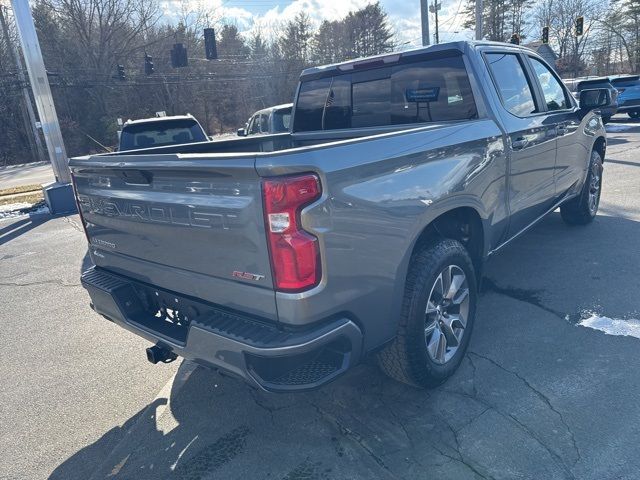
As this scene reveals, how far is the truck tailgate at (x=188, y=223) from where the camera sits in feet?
6.98

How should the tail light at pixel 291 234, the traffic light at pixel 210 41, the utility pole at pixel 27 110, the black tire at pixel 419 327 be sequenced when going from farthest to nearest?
the utility pole at pixel 27 110
the traffic light at pixel 210 41
the black tire at pixel 419 327
the tail light at pixel 291 234

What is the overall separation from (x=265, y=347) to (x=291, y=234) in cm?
50

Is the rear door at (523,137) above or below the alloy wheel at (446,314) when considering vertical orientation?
above

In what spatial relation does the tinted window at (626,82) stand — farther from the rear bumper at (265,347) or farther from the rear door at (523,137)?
the rear bumper at (265,347)

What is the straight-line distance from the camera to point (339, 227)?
2.17 m

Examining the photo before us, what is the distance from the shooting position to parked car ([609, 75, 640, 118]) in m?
18.3

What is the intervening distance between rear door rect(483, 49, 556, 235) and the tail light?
2200 mm

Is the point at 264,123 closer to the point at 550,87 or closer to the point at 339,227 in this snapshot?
the point at 550,87

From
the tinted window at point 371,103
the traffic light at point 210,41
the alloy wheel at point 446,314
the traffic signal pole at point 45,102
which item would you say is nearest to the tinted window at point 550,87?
the tinted window at point 371,103

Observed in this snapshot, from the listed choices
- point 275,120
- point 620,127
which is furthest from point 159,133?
point 620,127

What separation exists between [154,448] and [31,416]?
41.3 inches

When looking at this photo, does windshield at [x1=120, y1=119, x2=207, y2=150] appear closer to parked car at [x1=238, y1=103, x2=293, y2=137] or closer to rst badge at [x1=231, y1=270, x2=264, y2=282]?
parked car at [x1=238, y1=103, x2=293, y2=137]

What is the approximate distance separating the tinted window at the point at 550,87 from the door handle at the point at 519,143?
103 centimetres

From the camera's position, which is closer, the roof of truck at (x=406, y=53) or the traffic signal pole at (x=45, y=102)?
the roof of truck at (x=406, y=53)
